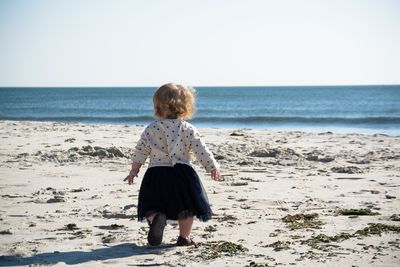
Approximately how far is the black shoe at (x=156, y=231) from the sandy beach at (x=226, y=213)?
0.06 meters

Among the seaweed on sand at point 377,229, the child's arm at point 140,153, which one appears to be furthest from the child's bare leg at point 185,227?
the seaweed on sand at point 377,229

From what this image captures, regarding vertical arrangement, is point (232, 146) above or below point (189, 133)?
below

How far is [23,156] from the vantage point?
29.6 ft

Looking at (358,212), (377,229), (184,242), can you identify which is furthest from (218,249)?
(358,212)

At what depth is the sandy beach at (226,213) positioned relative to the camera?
3.58 m

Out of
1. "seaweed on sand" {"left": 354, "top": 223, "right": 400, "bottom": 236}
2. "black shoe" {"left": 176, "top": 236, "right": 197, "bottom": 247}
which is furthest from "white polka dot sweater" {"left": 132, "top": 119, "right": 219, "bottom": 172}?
"seaweed on sand" {"left": 354, "top": 223, "right": 400, "bottom": 236}

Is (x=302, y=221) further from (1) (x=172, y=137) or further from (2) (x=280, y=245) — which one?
(1) (x=172, y=137)

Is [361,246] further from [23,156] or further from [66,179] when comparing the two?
[23,156]

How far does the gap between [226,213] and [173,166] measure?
114 centimetres

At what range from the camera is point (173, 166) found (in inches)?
161

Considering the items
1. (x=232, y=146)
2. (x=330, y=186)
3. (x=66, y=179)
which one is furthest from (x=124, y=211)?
(x=232, y=146)

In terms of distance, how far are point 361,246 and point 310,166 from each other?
15.5 feet

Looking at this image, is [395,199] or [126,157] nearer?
[395,199]

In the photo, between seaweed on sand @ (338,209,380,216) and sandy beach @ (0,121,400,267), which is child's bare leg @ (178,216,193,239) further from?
seaweed on sand @ (338,209,380,216)
